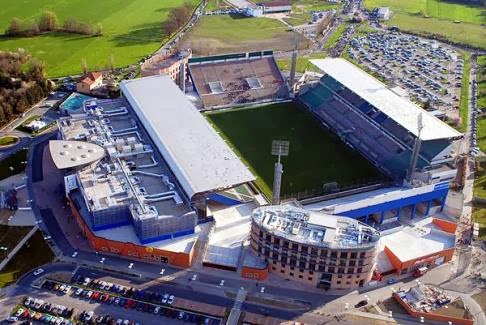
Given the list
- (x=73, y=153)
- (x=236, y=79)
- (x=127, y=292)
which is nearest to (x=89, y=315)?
(x=127, y=292)

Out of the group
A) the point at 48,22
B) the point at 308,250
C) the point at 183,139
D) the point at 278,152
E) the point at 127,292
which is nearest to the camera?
the point at 127,292

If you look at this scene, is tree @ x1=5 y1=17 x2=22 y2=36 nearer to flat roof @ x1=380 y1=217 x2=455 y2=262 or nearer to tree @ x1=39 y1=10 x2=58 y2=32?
tree @ x1=39 y1=10 x2=58 y2=32

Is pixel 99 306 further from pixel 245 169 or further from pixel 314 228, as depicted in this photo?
pixel 245 169

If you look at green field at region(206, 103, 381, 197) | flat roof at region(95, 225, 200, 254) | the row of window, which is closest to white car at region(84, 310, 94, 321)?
flat roof at region(95, 225, 200, 254)

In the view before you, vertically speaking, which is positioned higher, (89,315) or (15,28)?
(15,28)

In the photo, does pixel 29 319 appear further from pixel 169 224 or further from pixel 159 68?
pixel 159 68
